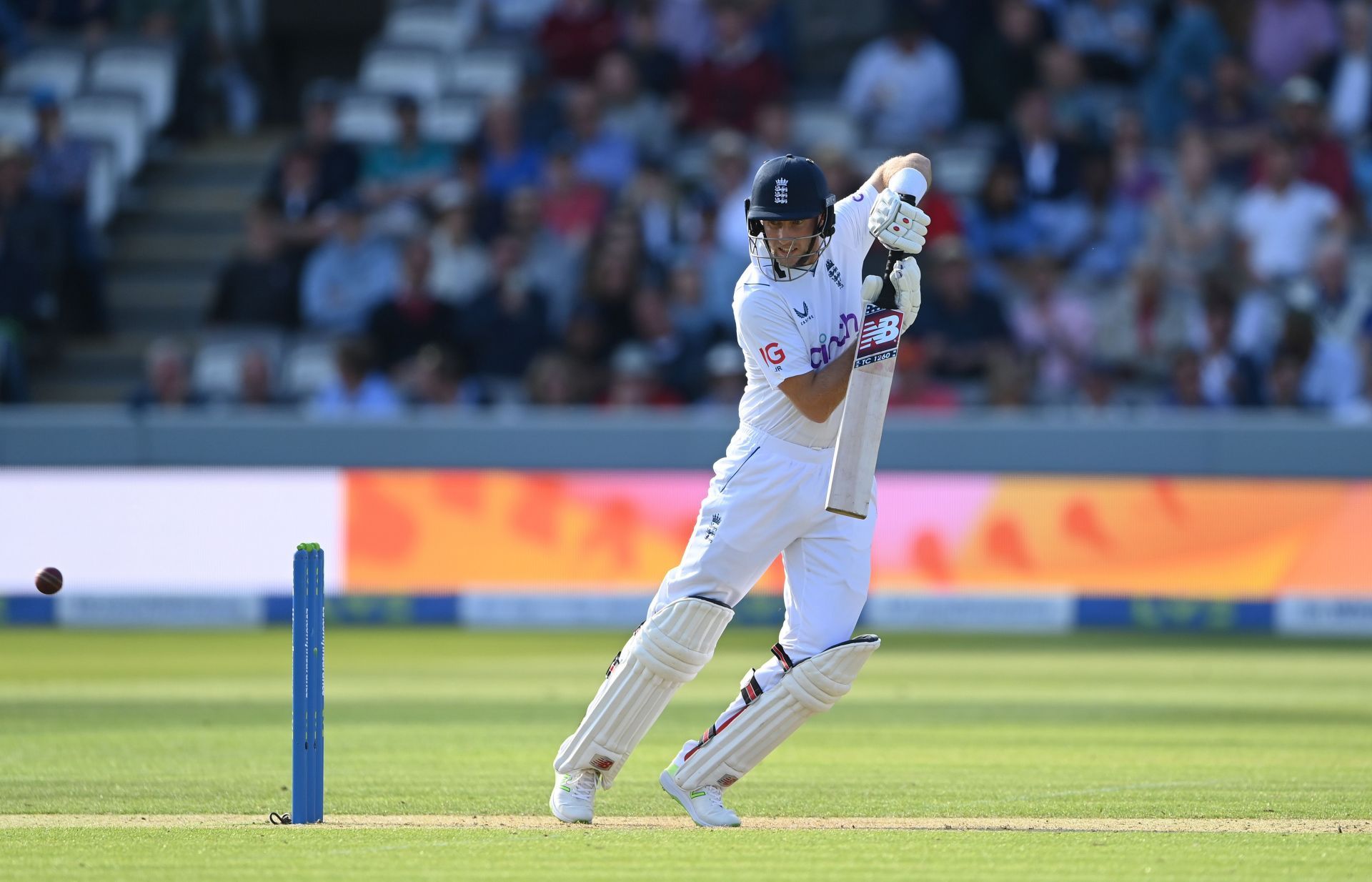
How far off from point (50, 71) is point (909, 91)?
8.19 meters

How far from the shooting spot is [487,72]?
18.1 m

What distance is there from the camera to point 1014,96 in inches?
668

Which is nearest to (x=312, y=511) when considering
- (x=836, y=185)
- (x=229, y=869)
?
(x=836, y=185)

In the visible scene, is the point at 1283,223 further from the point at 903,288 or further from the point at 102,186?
the point at 102,186

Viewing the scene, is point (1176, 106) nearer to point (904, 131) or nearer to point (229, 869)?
point (904, 131)

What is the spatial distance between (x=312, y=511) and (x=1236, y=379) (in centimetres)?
654

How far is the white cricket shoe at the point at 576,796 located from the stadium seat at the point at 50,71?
14.2 metres

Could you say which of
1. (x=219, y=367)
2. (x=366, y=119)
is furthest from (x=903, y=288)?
(x=366, y=119)

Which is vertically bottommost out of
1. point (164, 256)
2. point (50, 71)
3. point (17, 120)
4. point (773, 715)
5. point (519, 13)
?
point (773, 715)

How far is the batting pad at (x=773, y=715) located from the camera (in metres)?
6.13

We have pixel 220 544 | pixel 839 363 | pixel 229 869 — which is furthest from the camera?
pixel 220 544

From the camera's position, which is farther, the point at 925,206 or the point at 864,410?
the point at 925,206

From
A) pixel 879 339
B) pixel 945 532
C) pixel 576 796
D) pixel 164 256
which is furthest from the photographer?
pixel 164 256

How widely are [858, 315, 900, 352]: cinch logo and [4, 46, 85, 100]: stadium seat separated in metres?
14.5
